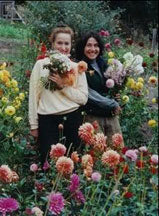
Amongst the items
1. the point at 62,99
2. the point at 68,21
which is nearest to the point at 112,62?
the point at 62,99

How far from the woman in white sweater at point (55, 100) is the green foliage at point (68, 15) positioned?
550 cm

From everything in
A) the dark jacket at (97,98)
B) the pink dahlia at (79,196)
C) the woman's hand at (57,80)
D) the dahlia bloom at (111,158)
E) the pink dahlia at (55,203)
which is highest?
the woman's hand at (57,80)

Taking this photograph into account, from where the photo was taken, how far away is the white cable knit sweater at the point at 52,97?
12.5ft

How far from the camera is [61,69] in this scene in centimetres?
372

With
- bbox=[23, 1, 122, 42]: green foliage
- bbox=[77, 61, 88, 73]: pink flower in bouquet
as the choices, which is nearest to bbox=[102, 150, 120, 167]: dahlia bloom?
bbox=[77, 61, 88, 73]: pink flower in bouquet

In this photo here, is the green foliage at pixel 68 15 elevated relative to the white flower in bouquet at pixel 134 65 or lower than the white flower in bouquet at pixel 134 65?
elevated

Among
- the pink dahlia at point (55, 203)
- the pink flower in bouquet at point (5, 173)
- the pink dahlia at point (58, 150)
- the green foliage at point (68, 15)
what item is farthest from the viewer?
the green foliage at point (68, 15)

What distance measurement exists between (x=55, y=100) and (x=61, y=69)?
231mm

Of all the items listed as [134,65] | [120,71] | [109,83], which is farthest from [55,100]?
[134,65]

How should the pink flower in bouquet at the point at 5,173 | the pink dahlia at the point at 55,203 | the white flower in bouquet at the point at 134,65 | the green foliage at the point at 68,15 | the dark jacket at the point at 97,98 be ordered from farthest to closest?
1. the green foliage at the point at 68,15
2. the white flower in bouquet at the point at 134,65
3. the dark jacket at the point at 97,98
4. the pink flower in bouquet at the point at 5,173
5. the pink dahlia at the point at 55,203

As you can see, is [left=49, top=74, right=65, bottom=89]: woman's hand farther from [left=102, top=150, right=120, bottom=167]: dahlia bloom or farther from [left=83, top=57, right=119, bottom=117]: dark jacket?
[left=102, top=150, right=120, bottom=167]: dahlia bloom

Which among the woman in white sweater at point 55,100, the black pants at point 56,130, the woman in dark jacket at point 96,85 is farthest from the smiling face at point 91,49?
the black pants at point 56,130

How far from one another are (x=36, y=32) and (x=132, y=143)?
4.13 metres

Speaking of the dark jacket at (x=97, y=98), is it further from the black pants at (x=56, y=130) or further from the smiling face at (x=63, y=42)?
the smiling face at (x=63, y=42)
